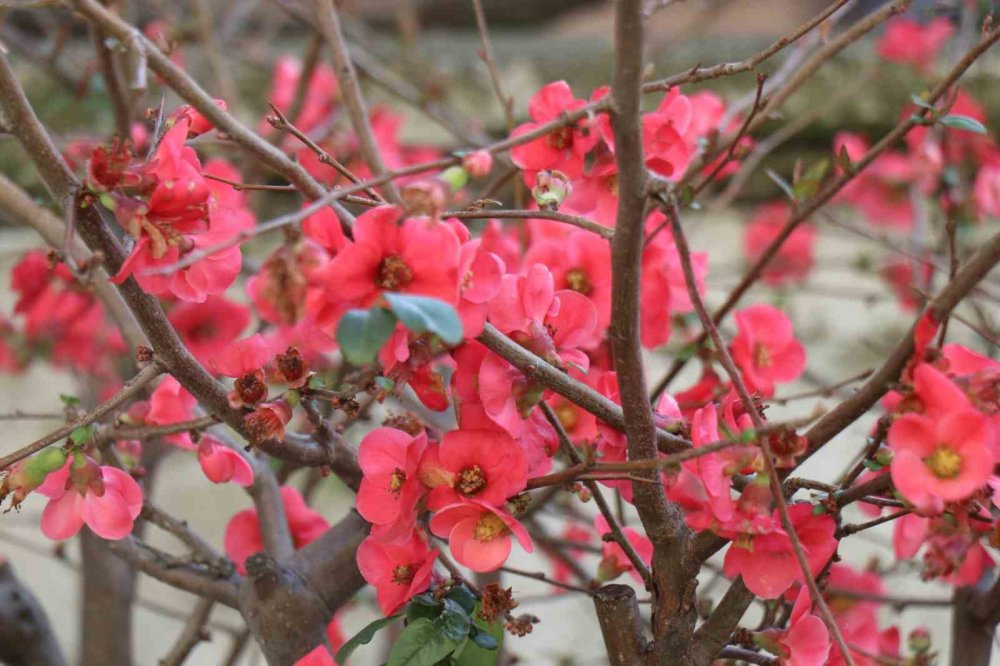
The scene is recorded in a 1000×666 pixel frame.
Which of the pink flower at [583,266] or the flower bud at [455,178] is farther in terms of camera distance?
the pink flower at [583,266]

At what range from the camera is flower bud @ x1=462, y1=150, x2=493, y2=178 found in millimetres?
440

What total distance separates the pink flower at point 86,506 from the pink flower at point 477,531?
6.6 inches

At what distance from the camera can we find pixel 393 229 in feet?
1.45

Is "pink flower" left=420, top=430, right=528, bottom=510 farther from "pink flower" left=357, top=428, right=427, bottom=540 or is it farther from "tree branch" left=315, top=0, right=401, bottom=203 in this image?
"tree branch" left=315, top=0, right=401, bottom=203

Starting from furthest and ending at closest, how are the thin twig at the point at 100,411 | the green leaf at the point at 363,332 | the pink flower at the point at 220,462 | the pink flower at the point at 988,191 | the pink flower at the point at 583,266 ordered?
the pink flower at the point at 988,191, the pink flower at the point at 583,266, the pink flower at the point at 220,462, the thin twig at the point at 100,411, the green leaf at the point at 363,332

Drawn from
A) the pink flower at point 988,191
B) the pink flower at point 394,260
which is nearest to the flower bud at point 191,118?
the pink flower at point 394,260

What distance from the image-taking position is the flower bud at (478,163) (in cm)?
44

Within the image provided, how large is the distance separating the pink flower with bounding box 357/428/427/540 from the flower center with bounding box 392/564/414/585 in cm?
3

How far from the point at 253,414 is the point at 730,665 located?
0.97 feet

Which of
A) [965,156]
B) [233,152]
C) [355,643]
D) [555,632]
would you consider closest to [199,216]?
[355,643]

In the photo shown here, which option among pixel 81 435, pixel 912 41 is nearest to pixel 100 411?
pixel 81 435

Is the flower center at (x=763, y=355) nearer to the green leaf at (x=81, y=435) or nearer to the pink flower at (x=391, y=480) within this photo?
the pink flower at (x=391, y=480)

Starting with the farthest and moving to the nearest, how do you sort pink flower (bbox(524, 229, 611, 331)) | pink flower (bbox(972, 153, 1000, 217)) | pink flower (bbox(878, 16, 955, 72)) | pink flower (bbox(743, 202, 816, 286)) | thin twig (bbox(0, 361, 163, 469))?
1. pink flower (bbox(743, 202, 816, 286))
2. pink flower (bbox(878, 16, 955, 72))
3. pink flower (bbox(972, 153, 1000, 217))
4. pink flower (bbox(524, 229, 611, 331))
5. thin twig (bbox(0, 361, 163, 469))

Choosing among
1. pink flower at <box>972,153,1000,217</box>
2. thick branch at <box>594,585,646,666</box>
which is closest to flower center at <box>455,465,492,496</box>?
thick branch at <box>594,585,646,666</box>
